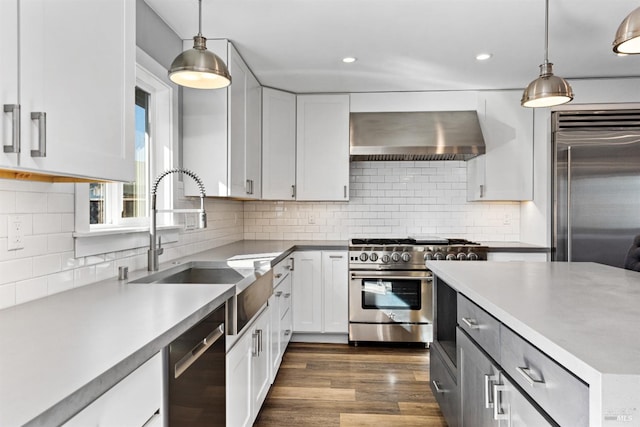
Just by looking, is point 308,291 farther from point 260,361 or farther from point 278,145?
point 260,361

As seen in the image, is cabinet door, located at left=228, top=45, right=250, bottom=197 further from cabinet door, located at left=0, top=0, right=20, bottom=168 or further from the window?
cabinet door, located at left=0, top=0, right=20, bottom=168

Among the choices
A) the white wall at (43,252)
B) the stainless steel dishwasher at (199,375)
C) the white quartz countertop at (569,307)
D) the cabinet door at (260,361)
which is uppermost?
the white wall at (43,252)

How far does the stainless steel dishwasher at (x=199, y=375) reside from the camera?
46.1 inches

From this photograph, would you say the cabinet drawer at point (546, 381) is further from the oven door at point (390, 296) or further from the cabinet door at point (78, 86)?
the oven door at point (390, 296)

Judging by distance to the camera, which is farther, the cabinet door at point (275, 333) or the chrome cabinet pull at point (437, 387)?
the cabinet door at point (275, 333)

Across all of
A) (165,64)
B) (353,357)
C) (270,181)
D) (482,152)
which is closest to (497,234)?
(482,152)

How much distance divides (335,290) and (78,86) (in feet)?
9.94

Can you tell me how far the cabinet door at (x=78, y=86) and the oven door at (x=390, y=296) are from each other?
2.68 metres

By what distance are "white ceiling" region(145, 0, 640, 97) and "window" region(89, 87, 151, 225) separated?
634 millimetres

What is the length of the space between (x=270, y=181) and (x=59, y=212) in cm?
241

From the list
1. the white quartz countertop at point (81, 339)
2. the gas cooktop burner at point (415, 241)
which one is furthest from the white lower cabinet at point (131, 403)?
the gas cooktop burner at point (415, 241)

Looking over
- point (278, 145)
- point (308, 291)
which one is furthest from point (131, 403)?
point (278, 145)

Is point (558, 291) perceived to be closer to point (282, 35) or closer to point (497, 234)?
point (282, 35)

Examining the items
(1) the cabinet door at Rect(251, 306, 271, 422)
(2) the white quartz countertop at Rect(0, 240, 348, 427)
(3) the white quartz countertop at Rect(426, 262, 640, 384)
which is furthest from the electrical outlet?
(3) the white quartz countertop at Rect(426, 262, 640, 384)
